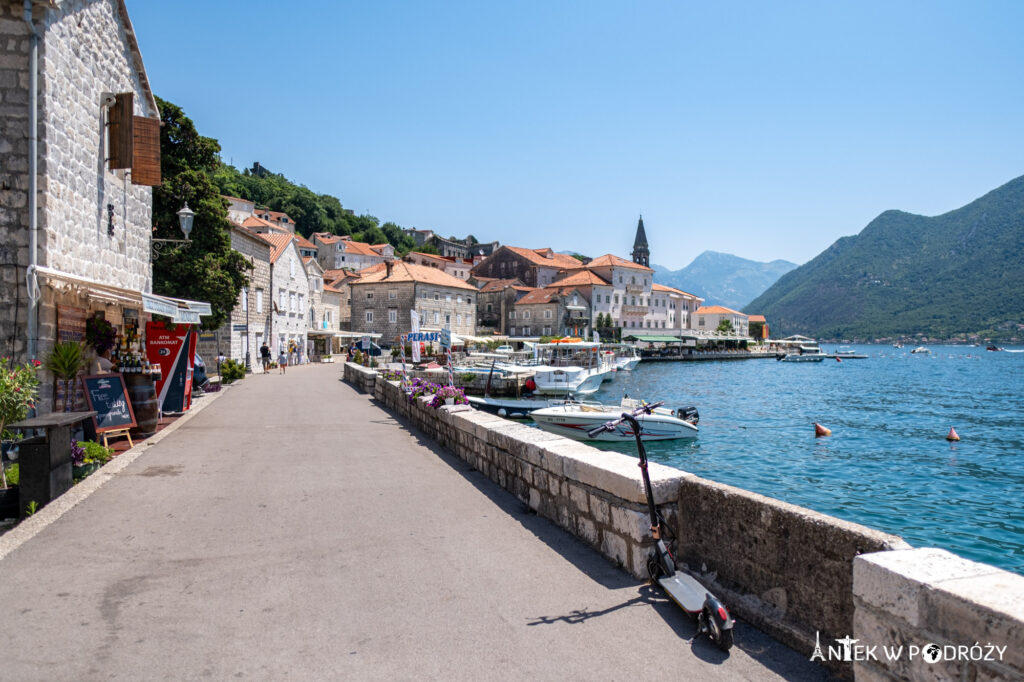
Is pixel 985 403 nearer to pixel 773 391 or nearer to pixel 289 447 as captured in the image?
pixel 773 391

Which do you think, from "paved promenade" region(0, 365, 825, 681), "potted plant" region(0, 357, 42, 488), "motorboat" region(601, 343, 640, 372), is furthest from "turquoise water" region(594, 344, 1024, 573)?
"potted plant" region(0, 357, 42, 488)

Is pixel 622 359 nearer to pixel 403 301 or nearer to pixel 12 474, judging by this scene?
pixel 403 301

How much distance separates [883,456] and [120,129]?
74.6 feet

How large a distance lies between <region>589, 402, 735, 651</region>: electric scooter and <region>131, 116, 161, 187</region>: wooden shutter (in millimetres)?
12061

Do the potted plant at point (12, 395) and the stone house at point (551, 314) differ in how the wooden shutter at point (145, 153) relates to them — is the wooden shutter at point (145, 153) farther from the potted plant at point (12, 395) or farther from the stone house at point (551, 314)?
the stone house at point (551, 314)

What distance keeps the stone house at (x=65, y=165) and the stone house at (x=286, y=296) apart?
80.4 feet

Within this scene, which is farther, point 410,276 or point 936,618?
point 410,276

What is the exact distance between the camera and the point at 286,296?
3988 centimetres

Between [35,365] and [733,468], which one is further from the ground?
[35,365]

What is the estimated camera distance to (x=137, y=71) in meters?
13.5

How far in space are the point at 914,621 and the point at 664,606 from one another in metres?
1.80

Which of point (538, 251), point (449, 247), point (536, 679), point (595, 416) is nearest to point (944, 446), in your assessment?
point (595, 416)

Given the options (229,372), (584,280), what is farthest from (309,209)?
(229,372)

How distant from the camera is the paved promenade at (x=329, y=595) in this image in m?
3.39
